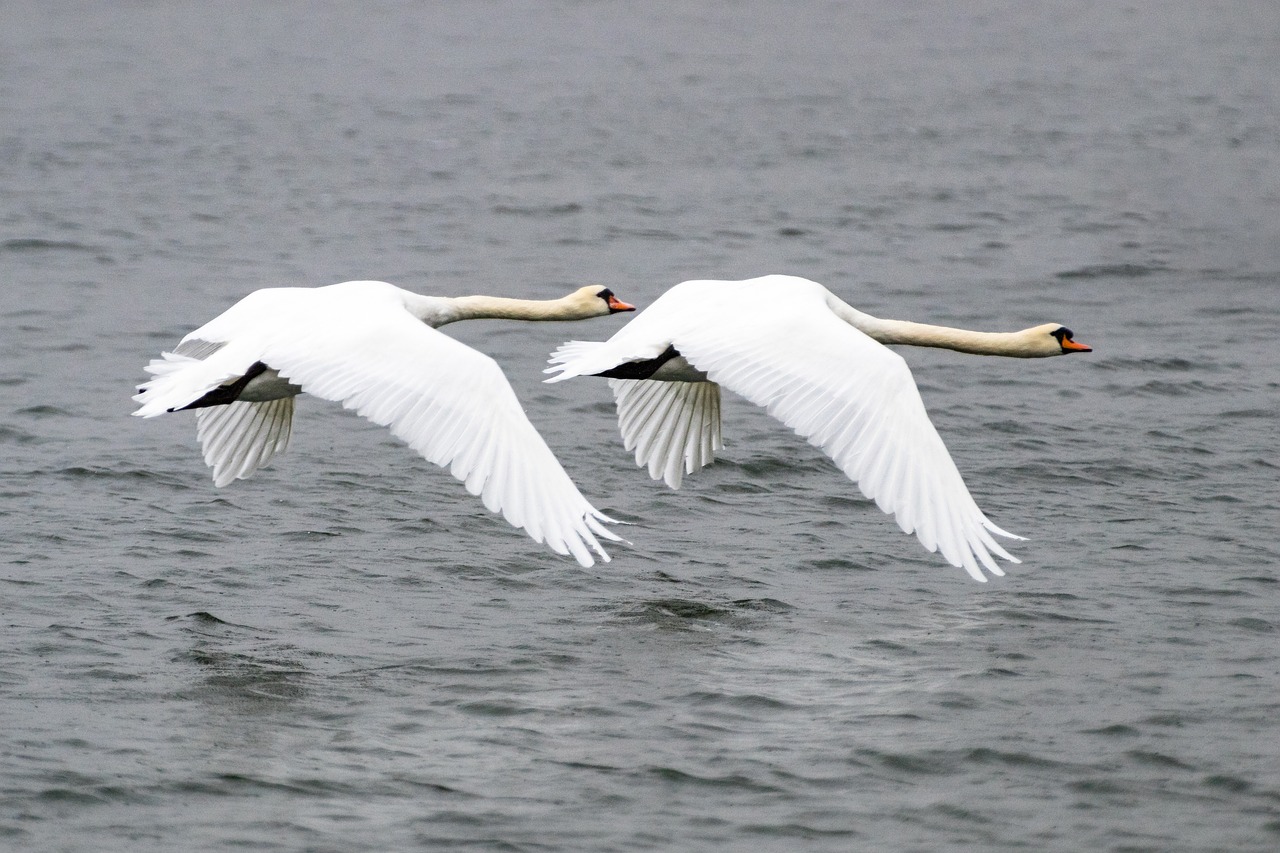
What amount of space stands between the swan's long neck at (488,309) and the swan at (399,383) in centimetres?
2

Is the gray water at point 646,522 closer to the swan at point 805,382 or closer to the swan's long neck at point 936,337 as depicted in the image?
the swan at point 805,382

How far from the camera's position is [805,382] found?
930 cm

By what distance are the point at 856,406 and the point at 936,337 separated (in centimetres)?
169

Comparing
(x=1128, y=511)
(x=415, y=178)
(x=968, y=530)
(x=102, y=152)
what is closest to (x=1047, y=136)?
(x=415, y=178)

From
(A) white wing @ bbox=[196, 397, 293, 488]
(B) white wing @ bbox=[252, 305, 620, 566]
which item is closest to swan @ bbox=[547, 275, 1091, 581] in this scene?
(B) white wing @ bbox=[252, 305, 620, 566]

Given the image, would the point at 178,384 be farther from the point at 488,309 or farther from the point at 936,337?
the point at 936,337

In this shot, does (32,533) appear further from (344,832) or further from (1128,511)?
(1128,511)

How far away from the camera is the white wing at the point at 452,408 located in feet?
28.0

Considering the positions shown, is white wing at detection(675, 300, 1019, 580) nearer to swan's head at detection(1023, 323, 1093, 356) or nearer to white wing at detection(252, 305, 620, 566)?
white wing at detection(252, 305, 620, 566)

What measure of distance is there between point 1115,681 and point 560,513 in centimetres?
259

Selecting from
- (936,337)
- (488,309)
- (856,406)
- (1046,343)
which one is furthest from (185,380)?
(1046,343)

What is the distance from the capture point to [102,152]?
2317 centimetres

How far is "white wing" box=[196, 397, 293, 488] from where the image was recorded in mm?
10938

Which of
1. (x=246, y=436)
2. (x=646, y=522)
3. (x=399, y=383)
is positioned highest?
(x=399, y=383)
